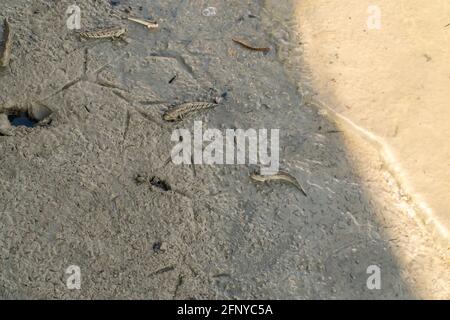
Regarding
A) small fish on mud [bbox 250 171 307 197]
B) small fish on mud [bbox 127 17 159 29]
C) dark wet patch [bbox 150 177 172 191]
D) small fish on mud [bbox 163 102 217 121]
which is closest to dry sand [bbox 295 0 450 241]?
small fish on mud [bbox 250 171 307 197]

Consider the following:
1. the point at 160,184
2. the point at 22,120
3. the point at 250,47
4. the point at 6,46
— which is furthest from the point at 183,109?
the point at 6,46

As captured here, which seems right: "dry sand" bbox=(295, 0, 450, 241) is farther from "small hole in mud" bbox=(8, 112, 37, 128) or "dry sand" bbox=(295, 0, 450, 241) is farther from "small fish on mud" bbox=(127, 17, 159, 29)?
"small hole in mud" bbox=(8, 112, 37, 128)

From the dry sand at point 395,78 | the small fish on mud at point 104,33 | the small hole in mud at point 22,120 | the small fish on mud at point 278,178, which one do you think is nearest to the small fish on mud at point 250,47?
the dry sand at point 395,78

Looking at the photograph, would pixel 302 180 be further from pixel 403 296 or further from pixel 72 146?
pixel 72 146

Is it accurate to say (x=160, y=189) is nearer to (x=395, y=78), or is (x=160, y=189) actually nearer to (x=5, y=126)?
(x=5, y=126)

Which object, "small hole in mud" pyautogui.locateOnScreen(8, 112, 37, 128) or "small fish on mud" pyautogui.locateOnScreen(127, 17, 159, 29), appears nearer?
"small hole in mud" pyautogui.locateOnScreen(8, 112, 37, 128)

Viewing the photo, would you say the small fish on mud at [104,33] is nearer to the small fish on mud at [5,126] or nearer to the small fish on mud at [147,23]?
the small fish on mud at [147,23]
